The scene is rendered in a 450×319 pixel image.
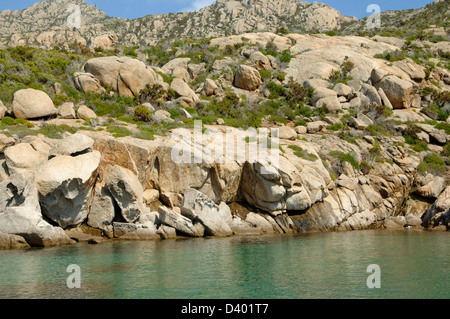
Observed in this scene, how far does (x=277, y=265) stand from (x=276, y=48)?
53757mm

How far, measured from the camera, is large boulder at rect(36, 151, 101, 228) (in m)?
22.3

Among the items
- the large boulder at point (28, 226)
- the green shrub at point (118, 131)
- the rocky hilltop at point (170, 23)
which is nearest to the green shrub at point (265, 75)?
the green shrub at point (118, 131)

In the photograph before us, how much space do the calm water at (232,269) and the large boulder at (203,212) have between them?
2437 millimetres

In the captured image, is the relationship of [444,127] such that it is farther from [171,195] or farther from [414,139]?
[171,195]

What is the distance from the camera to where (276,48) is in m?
63.8

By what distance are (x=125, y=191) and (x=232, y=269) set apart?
37.7 ft

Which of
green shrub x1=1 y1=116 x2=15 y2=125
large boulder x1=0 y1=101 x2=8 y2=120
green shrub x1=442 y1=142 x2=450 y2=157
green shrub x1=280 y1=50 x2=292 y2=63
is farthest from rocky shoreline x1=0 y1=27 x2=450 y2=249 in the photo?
green shrub x1=1 y1=116 x2=15 y2=125

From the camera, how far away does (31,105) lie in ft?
103

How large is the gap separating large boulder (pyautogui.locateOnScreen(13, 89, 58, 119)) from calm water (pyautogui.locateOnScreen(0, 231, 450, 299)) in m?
16.1

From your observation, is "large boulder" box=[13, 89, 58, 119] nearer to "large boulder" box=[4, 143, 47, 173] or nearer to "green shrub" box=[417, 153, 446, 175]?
"large boulder" box=[4, 143, 47, 173]

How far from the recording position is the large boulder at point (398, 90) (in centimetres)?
5084

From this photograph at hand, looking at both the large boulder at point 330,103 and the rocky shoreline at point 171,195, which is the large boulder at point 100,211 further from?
the large boulder at point 330,103

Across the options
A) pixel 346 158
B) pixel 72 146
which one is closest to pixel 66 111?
pixel 72 146

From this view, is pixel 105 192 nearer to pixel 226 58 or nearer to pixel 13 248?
pixel 13 248
